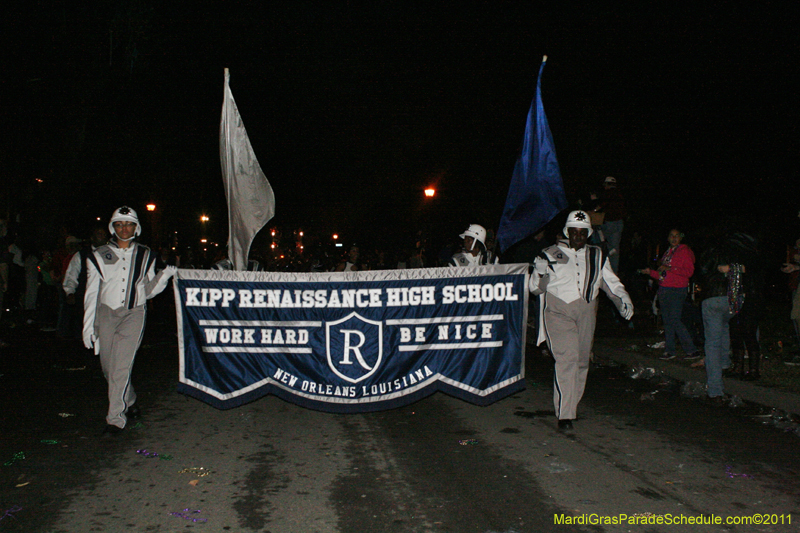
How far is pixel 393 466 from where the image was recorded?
18.0 ft

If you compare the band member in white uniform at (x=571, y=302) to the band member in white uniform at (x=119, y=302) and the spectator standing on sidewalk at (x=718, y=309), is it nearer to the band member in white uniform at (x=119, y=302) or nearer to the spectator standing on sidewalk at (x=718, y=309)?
the spectator standing on sidewalk at (x=718, y=309)

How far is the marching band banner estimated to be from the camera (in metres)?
6.66

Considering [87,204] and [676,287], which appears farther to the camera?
[87,204]

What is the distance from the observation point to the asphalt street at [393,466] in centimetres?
441

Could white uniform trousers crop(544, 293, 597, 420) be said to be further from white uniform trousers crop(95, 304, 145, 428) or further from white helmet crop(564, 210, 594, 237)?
white uniform trousers crop(95, 304, 145, 428)

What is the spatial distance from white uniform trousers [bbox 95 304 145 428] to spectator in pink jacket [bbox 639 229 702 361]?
698 cm

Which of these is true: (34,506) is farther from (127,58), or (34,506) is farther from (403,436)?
(127,58)

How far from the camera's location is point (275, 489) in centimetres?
493

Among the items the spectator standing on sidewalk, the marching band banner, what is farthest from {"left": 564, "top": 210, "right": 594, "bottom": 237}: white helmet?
the spectator standing on sidewalk

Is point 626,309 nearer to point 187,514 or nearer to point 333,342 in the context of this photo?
point 333,342

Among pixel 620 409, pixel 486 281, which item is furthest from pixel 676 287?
pixel 486 281

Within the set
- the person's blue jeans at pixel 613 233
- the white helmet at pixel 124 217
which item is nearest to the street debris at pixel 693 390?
the person's blue jeans at pixel 613 233

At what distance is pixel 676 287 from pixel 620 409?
10.9 feet

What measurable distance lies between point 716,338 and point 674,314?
7.94 ft
